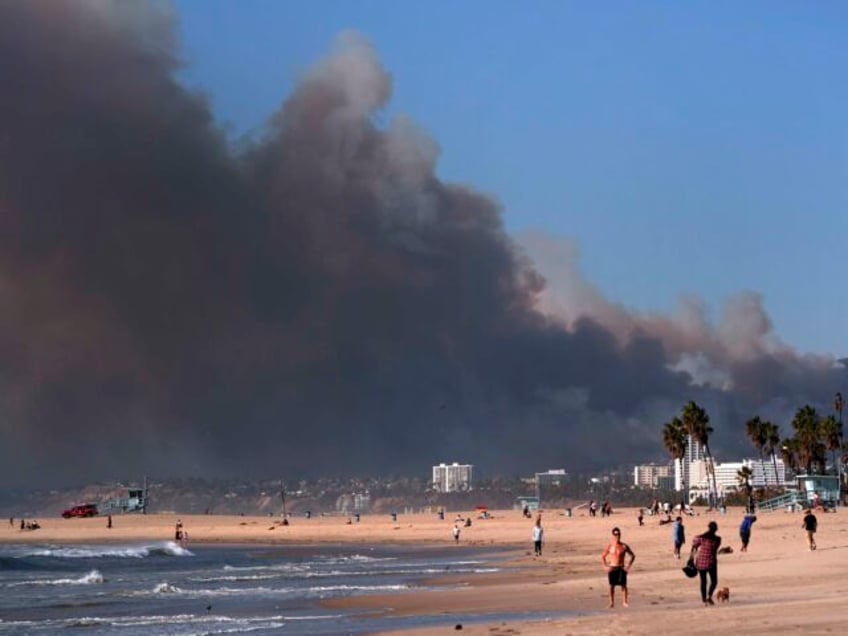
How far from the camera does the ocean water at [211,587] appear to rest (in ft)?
100

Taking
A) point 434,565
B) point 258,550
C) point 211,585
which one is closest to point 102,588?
point 211,585

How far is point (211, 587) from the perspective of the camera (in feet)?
147

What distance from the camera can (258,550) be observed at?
82.1 metres

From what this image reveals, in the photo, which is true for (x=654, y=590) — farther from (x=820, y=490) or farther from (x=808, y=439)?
(x=808, y=439)

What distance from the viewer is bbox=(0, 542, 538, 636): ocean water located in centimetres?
3058

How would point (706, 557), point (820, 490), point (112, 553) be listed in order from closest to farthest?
1. point (706, 557)
2. point (112, 553)
3. point (820, 490)

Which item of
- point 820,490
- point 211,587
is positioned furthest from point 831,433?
point 211,587

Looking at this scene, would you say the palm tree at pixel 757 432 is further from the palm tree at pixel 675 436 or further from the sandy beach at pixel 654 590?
the sandy beach at pixel 654 590

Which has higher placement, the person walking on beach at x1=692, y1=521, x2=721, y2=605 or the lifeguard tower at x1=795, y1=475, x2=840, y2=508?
the lifeguard tower at x1=795, y1=475, x2=840, y2=508

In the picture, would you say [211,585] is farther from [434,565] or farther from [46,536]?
[46,536]

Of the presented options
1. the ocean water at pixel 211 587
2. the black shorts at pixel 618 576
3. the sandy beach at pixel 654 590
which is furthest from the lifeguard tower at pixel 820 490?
the black shorts at pixel 618 576

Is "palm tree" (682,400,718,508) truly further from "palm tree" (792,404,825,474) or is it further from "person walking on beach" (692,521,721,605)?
"person walking on beach" (692,521,721,605)

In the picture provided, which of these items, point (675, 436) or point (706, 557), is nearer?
point (706, 557)

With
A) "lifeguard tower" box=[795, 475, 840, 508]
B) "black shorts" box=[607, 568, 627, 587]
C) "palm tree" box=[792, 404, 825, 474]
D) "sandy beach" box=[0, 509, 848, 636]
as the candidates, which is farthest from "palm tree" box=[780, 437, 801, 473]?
"black shorts" box=[607, 568, 627, 587]
